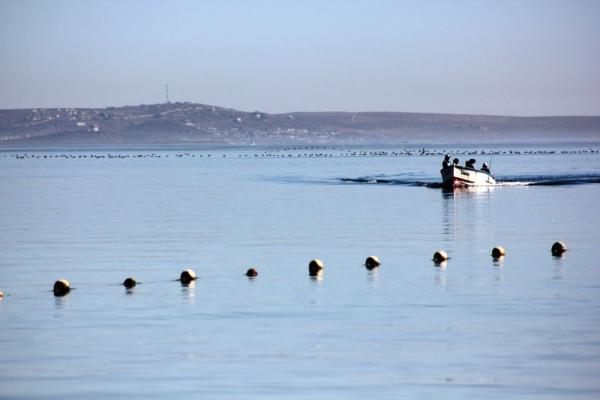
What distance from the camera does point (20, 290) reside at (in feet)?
101

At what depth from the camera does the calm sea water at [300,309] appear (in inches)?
755

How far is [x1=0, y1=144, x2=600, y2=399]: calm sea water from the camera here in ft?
62.9

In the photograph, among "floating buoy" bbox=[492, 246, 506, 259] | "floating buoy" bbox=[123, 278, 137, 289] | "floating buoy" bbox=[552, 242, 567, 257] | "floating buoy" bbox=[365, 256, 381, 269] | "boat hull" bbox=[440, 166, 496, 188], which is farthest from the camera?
"boat hull" bbox=[440, 166, 496, 188]

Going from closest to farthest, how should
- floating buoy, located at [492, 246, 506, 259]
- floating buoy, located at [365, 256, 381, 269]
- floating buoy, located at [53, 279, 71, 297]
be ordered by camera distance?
floating buoy, located at [53, 279, 71, 297] → floating buoy, located at [365, 256, 381, 269] → floating buoy, located at [492, 246, 506, 259]

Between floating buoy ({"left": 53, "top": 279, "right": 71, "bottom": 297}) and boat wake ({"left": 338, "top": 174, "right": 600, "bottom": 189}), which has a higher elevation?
boat wake ({"left": 338, "top": 174, "right": 600, "bottom": 189})

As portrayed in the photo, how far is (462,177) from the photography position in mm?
80875

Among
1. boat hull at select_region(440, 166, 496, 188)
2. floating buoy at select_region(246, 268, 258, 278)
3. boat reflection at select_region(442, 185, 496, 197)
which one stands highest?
boat hull at select_region(440, 166, 496, 188)

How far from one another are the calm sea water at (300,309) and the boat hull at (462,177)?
24.3 meters

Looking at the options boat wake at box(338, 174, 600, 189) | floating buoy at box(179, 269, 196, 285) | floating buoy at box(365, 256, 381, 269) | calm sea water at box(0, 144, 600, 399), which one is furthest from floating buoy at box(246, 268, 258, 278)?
boat wake at box(338, 174, 600, 189)

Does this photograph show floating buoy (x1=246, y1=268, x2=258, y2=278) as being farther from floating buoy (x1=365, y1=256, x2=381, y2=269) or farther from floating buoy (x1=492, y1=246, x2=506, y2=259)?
floating buoy (x1=492, y1=246, x2=506, y2=259)

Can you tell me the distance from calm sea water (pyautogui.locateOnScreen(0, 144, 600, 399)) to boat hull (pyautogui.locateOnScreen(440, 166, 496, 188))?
2434 centimetres

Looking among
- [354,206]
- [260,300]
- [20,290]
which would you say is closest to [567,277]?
[260,300]

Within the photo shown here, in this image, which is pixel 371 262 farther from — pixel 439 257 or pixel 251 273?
pixel 251 273

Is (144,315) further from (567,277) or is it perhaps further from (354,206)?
(354,206)
